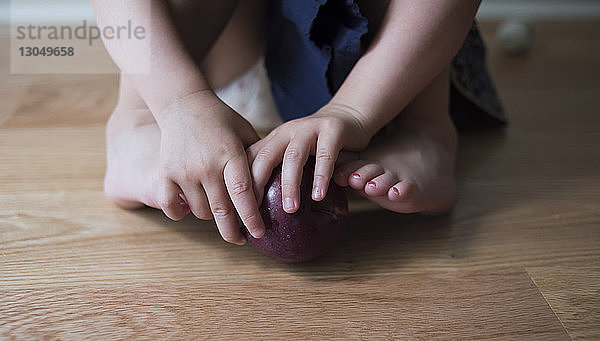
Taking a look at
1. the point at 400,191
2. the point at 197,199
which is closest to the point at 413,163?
the point at 400,191

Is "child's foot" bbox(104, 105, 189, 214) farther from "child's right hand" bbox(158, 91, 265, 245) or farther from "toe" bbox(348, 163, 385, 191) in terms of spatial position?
"toe" bbox(348, 163, 385, 191)

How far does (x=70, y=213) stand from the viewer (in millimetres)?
837

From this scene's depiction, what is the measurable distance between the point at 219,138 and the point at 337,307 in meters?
0.23

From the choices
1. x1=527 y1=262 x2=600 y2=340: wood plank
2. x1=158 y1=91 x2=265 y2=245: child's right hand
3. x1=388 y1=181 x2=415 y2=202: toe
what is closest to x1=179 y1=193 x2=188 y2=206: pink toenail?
x1=158 y1=91 x2=265 y2=245: child's right hand

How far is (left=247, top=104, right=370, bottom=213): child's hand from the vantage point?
67cm

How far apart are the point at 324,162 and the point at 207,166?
5.2 inches

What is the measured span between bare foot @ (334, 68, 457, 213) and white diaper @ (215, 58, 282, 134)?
0.24 meters

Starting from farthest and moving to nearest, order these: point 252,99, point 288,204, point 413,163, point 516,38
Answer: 1. point 516,38
2. point 252,99
3. point 413,163
4. point 288,204

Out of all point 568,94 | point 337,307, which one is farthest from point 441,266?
point 568,94

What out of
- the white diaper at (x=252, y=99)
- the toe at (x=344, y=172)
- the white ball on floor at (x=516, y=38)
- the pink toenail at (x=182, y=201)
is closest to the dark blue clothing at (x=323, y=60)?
the white diaper at (x=252, y=99)

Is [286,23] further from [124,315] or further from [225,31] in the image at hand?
[124,315]

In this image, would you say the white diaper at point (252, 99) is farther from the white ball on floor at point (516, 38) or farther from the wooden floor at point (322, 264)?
the white ball on floor at point (516, 38)

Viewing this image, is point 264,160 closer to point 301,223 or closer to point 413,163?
point 301,223

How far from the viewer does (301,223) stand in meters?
0.69
